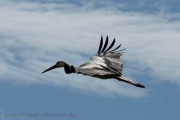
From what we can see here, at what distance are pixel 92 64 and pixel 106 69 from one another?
0.66 m

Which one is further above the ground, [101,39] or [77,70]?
[101,39]

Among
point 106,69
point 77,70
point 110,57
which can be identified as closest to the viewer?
point 77,70

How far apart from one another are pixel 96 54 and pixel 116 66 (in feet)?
11.1

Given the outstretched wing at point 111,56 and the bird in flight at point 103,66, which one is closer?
the bird in flight at point 103,66

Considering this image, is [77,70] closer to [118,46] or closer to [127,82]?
[127,82]

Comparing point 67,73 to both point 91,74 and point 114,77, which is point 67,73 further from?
point 114,77

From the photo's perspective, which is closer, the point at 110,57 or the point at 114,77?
the point at 114,77

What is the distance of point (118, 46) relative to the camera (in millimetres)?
32312

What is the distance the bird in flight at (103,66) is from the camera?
23688 millimetres

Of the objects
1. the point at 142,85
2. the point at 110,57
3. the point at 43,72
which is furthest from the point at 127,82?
the point at 43,72

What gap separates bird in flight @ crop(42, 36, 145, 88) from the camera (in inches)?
933

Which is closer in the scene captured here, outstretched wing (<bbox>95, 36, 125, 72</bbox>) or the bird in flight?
the bird in flight

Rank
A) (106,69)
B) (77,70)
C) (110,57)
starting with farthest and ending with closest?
(110,57) → (106,69) → (77,70)

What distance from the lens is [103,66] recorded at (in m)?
28.0
